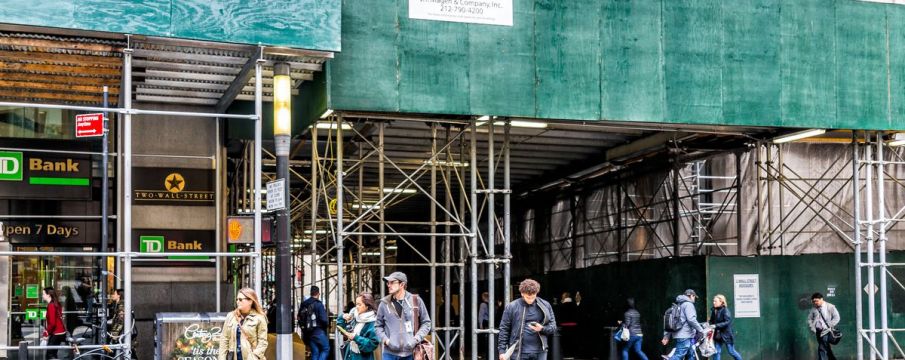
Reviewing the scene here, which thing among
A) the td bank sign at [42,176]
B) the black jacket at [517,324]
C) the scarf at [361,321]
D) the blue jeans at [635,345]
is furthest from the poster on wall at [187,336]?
the blue jeans at [635,345]

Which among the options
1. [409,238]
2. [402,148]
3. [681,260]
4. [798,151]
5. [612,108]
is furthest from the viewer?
[409,238]

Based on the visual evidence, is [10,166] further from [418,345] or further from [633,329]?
[633,329]

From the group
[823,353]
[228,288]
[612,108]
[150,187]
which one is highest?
[612,108]

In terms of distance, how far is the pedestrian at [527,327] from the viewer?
1240cm

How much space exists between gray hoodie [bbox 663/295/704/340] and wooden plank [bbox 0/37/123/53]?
416 inches

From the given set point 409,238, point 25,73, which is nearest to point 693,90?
point 25,73

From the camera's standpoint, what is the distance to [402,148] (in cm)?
2586

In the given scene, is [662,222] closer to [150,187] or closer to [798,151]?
[798,151]

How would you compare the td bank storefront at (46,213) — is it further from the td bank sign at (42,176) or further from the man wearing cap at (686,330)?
the man wearing cap at (686,330)

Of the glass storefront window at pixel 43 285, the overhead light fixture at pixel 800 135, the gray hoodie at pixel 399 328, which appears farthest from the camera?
the overhead light fixture at pixel 800 135

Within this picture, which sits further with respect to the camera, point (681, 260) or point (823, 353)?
point (681, 260)

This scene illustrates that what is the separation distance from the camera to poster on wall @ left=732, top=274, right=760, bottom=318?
23.4m

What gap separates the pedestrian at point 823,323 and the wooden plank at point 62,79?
13459 millimetres

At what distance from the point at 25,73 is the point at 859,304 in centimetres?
1552
